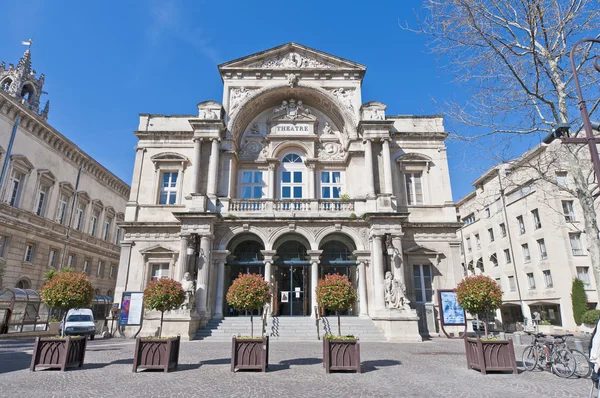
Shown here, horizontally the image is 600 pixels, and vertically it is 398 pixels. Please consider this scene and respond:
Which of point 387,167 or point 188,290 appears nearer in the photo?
point 188,290

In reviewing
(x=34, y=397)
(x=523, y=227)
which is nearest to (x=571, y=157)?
(x=34, y=397)

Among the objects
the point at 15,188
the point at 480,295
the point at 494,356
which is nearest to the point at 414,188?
the point at 480,295

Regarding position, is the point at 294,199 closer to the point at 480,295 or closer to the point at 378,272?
the point at 378,272

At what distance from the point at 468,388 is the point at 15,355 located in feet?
50.9

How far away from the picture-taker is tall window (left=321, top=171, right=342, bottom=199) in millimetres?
24922

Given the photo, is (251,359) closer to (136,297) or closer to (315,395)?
(315,395)

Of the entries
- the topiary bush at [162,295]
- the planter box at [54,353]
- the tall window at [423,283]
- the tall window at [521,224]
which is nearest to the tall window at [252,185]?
the tall window at [423,283]

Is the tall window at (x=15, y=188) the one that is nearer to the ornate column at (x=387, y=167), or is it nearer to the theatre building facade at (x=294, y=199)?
the theatre building facade at (x=294, y=199)

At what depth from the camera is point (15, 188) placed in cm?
2736

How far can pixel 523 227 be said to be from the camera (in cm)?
3494

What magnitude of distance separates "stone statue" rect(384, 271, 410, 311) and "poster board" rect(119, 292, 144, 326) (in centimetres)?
1369

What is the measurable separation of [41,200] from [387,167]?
93.6 ft

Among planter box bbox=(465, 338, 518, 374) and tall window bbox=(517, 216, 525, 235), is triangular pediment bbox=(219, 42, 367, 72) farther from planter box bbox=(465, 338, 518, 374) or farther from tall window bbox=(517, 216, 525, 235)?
tall window bbox=(517, 216, 525, 235)

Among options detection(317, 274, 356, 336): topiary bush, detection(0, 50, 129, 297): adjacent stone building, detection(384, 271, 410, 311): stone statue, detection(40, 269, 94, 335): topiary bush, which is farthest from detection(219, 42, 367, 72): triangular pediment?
detection(40, 269, 94, 335): topiary bush
